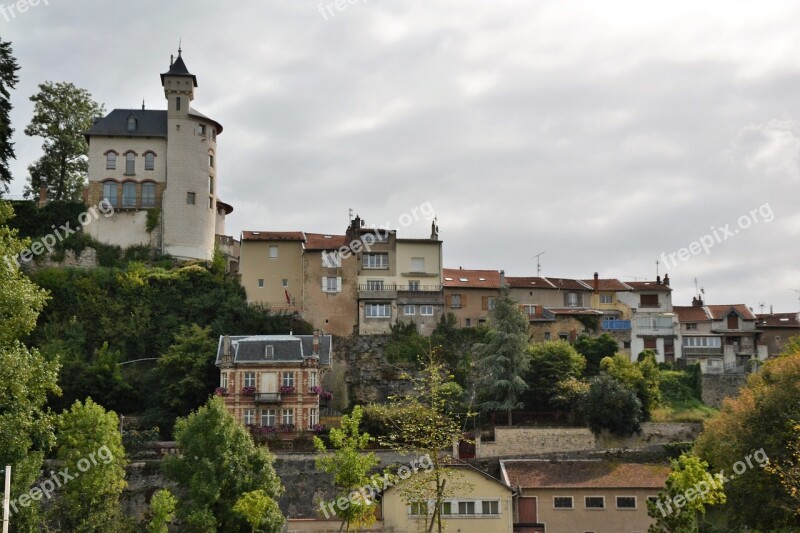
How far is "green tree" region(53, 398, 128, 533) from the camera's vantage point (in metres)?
45.4

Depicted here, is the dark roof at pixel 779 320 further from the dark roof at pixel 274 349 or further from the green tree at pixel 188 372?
the green tree at pixel 188 372

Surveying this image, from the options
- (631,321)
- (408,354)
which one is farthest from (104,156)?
(631,321)

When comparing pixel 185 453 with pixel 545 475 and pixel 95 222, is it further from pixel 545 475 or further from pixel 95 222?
pixel 95 222

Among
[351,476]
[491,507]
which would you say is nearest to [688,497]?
[351,476]

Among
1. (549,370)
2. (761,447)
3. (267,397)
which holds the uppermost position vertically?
(549,370)

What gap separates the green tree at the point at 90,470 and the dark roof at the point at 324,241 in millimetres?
25849

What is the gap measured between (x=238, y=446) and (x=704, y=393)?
3244 cm

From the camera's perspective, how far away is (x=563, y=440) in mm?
60625

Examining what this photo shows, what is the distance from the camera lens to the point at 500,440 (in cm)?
6016

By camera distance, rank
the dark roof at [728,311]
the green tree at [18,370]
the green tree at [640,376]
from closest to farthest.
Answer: the green tree at [18,370] < the green tree at [640,376] < the dark roof at [728,311]

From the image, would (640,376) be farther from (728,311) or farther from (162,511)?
(162,511)

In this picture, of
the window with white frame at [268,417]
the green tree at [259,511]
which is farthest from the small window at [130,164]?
the green tree at [259,511]

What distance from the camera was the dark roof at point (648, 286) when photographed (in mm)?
76000

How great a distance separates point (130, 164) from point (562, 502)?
40.0m
